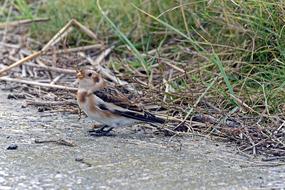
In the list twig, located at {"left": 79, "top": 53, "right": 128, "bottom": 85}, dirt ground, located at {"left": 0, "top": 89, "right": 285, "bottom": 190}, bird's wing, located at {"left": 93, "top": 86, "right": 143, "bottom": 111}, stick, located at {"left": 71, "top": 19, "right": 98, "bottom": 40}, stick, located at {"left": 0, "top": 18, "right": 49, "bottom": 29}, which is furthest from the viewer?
stick, located at {"left": 0, "top": 18, "right": 49, "bottom": 29}

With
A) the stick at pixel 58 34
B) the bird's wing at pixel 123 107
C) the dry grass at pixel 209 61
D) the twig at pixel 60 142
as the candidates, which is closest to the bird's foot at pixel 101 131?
the bird's wing at pixel 123 107

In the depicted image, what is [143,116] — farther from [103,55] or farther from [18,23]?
[18,23]

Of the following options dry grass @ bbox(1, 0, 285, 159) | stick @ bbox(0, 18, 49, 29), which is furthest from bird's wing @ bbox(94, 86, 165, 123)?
stick @ bbox(0, 18, 49, 29)

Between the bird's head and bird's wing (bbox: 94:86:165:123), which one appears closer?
bird's wing (bbox: 94:86:165:123)

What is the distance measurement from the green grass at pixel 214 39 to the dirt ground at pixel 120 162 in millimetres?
628

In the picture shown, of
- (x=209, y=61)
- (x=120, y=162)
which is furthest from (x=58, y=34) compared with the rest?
(x=120, y=162)

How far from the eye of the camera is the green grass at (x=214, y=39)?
15.7 feet

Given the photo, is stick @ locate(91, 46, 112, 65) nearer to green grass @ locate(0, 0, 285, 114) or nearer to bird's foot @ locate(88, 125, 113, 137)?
green grass @ locate(0, 0, 285, 114)

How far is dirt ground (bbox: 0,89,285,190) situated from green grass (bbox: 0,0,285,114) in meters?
0.63

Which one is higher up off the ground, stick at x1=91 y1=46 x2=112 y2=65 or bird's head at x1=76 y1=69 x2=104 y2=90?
bird's head at x1=76 y1=69 x2=104 y2=90

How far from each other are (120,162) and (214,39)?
2.07 m

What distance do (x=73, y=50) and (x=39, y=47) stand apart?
447 millimetres

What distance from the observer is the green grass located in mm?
4797

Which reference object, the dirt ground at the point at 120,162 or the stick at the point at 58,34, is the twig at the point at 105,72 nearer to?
the stick at the point at 58,34
